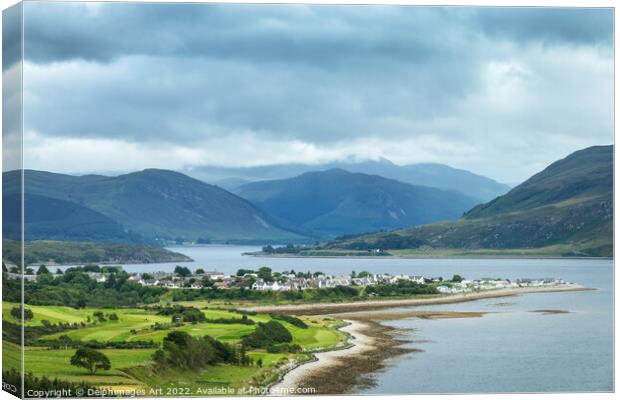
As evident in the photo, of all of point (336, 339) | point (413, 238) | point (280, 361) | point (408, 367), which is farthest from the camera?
point (413, 238)

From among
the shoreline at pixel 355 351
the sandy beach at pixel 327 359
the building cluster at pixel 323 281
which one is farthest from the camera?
the building cluster at pixel 323 281

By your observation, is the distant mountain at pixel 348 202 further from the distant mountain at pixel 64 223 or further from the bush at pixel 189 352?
the bush at pixel 189 352

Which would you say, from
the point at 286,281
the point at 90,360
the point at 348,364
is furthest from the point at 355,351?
the point at 90,360

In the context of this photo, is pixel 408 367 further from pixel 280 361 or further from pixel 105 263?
pixel 105 263

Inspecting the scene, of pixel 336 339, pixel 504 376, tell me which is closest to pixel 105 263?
pixel 336 339

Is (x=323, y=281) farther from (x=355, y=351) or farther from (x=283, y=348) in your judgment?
(x=283, y=348)

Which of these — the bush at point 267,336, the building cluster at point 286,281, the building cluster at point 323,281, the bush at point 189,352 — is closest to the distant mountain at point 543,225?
the building cluster at point 286,281
